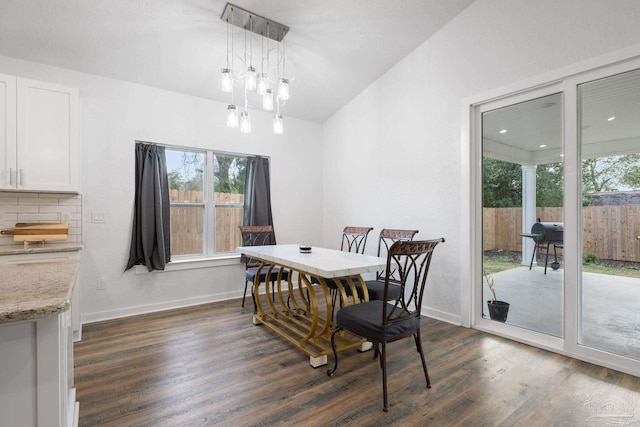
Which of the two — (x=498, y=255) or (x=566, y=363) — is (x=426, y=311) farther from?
(x=566, y=363)

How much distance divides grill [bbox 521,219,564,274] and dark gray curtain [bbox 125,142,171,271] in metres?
3.85

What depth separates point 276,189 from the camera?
15.5ft

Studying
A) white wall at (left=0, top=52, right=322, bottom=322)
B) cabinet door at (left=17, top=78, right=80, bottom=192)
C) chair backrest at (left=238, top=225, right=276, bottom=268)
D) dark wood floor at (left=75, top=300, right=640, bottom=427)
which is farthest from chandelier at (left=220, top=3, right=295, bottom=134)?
dark wood floor at (left=75, top=300, right=640, bottom=427)

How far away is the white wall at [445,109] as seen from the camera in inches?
99.0

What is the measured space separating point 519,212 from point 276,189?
3076 mm

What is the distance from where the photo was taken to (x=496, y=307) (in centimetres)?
310

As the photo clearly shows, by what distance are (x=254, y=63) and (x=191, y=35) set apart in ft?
2.35

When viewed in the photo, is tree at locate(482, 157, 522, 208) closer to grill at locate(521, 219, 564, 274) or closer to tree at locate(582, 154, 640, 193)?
grill at locate(521, 219, 564, 274)

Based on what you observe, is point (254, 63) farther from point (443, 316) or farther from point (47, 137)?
point (443, 316)

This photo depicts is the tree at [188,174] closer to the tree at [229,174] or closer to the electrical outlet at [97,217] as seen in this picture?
the tree at [229,174]

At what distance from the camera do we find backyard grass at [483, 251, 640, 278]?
7.91 ft

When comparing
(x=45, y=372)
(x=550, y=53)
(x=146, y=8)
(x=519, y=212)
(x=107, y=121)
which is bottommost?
(x=45, y=372)

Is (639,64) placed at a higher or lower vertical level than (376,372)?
higher

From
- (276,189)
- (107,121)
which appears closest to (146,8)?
(107,121)
